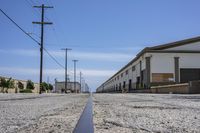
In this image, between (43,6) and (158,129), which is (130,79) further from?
(158,129)

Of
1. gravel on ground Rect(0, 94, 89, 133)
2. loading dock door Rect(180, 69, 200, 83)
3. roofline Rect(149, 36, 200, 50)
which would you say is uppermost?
roofline Rect(149, 36, 200, 50)

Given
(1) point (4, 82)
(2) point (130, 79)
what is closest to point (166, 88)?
(2) point (130, 79)

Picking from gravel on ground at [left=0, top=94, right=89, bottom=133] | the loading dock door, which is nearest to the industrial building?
the loading dock door

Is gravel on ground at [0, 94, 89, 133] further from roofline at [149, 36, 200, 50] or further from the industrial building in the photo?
roofline at [149, 36, 200, 50]

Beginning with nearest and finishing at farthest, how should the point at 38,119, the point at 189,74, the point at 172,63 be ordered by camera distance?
the point at 38,119, the point at 189,74, the point at 172,63

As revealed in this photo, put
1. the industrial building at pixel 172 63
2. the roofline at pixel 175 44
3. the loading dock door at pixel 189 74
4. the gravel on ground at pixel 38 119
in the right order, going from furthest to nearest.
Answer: the roofline at pixel 175 44, the loading dock door at pixel 189 74, the industrial building at pixel 172 63, the gravel on ground at pixel 38 119

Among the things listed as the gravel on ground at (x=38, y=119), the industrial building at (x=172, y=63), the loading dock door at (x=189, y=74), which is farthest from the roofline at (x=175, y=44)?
the gravel on ground at (x=38, y=119)

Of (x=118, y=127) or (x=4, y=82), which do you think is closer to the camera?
(x=118, y=127)

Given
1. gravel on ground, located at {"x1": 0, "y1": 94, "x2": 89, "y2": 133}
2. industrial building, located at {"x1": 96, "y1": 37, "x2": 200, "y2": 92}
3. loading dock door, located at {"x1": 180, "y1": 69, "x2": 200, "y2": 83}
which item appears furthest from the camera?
loading dock door, located at {"x1": 180, "y1": 69, "x2": 200, "y2": 83}

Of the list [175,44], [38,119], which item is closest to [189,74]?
[175,44]

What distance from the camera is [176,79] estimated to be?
6022cm

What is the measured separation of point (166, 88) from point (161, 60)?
43.4 ft

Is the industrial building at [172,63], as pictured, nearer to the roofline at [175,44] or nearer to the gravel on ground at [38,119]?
the roofline at [175,44]

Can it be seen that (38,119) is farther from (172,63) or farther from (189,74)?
(189,74)
